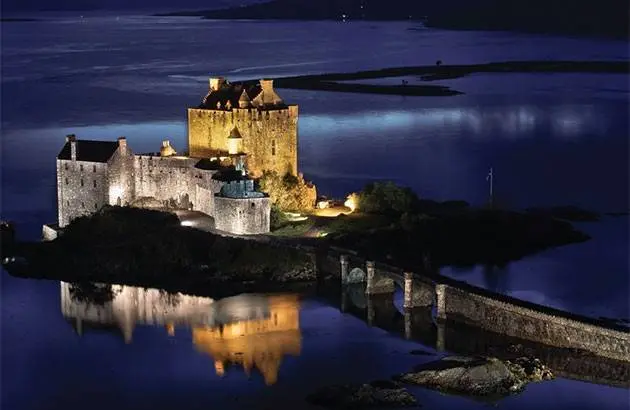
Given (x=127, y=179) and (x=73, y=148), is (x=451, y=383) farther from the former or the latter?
(x=73, y=148)

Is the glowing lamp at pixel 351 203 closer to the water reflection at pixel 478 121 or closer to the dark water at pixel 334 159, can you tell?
the dark water at pixel 334 159

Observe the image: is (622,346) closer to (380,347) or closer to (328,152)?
(380,347)

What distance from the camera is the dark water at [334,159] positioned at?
34.6 metres

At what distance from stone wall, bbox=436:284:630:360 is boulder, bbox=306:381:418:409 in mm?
4310

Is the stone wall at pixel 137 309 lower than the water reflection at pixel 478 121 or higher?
lower

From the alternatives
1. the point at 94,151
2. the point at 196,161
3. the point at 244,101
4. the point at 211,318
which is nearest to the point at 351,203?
the point at 244,101

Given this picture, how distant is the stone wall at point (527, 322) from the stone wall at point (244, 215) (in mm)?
7977

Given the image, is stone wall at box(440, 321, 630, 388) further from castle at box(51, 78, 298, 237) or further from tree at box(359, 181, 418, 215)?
castle at box(51, 78, 298, 237)

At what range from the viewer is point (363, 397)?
31.8 m

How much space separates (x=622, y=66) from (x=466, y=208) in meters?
64.1

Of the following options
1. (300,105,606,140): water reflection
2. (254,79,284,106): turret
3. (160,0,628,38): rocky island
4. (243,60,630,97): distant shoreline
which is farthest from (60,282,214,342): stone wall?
(160,0,628,38): rocky island

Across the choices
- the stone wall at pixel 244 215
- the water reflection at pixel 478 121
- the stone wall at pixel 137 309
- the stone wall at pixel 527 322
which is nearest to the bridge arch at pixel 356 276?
the stone wall at pixel 244 215

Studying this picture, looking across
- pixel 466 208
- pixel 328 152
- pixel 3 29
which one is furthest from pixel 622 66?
pixel 3 29

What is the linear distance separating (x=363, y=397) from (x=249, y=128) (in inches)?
685
